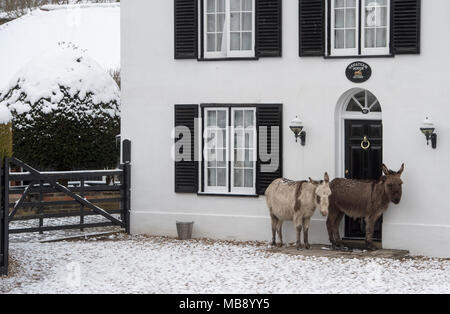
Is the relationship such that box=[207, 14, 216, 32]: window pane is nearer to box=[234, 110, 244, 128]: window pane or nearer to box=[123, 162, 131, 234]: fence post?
box=[234, 110, 244, 128]: window pane

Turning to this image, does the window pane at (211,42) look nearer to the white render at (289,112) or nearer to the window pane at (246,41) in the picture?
the white render at (289,112)

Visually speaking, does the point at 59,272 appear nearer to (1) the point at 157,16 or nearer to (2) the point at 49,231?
(2) the point at 49,231

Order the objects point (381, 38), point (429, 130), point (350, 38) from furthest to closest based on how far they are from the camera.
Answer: point (350, 38) → point (381, 38) → point (429, 130)

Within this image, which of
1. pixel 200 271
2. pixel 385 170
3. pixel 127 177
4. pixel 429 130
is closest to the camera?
pixel 200 271

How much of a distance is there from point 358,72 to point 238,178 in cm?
313

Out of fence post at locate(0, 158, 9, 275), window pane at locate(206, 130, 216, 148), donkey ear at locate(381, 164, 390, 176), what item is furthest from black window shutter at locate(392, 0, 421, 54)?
fence post at locate(0, 158, 9, 275)

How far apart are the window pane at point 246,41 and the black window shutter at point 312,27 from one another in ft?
3.62

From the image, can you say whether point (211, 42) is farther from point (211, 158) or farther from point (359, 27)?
point (359, 27)

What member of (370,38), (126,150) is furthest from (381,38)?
(126,150)

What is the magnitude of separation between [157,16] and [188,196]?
3625 mm

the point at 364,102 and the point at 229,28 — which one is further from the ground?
the point at 229,28

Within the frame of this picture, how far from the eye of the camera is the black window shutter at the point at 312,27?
17547 millimetres

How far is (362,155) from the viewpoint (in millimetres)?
17641

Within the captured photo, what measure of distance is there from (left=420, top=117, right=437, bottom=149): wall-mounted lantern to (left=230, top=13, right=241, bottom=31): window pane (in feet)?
13.7
